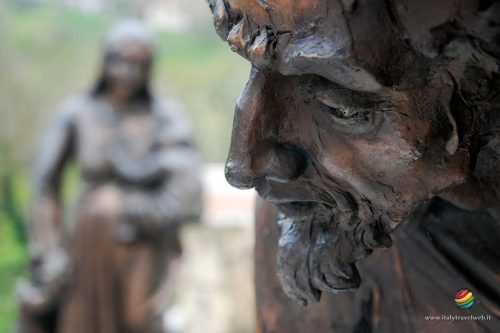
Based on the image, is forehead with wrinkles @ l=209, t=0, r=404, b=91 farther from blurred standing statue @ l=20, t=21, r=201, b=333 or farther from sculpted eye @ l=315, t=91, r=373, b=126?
blurred standing statue @ l=20, t=21, r=201, b=333

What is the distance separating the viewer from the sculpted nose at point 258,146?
0.48 meters

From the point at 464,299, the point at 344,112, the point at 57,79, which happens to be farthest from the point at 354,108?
the point at 57,79

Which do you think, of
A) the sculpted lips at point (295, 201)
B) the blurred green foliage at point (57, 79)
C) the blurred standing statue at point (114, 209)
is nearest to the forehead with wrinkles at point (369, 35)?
the sculpted lips at point (295, 201)

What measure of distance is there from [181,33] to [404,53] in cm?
503

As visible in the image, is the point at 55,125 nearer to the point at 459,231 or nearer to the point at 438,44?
the point at 459,231

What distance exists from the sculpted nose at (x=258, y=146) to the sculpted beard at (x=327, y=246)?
5cm

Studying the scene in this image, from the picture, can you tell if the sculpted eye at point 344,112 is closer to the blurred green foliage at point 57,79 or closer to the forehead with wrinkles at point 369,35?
the forehead with wrinkles at point 369,35

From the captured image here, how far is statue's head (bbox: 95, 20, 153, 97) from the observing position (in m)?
2.22

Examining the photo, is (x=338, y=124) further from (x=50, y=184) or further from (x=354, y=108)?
(x=50, y=184)

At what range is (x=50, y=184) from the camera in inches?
90.6

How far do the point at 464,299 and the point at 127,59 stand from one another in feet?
5.92

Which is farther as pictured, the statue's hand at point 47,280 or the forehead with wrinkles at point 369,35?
the statue's hand at point 47,280

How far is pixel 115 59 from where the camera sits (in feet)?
7.30

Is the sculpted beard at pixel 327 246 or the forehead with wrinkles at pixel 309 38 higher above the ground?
the forehead with wrinkles at pixel 309 38
